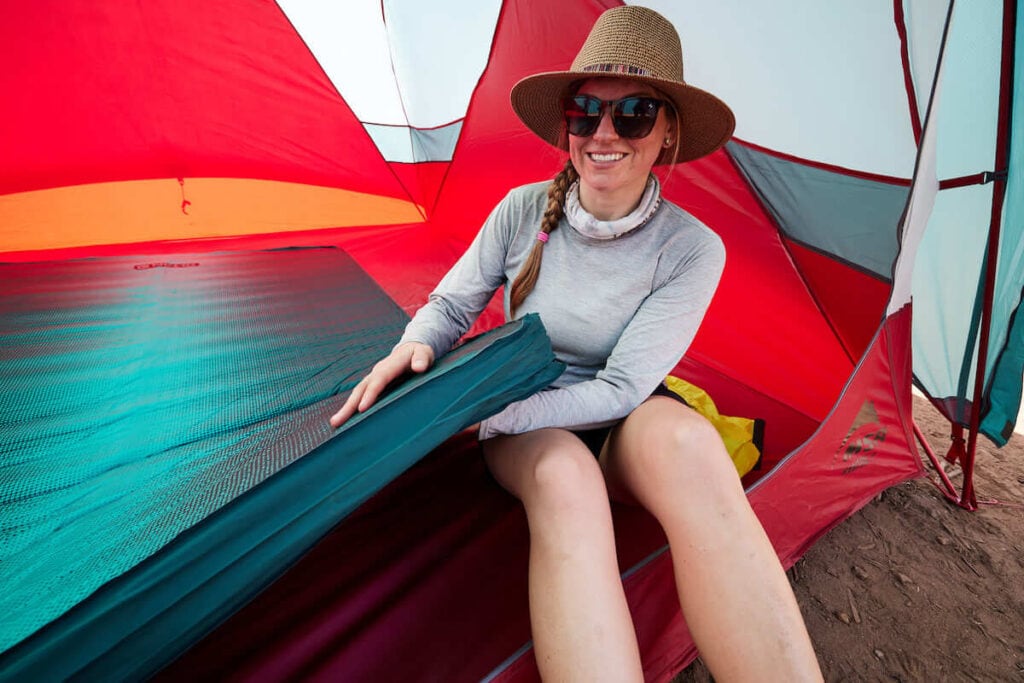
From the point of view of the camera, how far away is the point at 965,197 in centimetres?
105

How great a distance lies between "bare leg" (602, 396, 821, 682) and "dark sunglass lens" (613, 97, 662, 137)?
413 millimetres

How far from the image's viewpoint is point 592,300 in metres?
0.84

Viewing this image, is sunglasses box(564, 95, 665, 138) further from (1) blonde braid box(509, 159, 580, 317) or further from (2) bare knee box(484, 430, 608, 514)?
(2) bare knee box(484, 430, 608, 514)

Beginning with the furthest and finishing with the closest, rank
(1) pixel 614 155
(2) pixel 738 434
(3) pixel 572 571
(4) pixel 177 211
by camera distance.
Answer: (4) pixel 177 211
(2) pixel 738 434
(1) pixel 614 155
(3) pixel 572 571

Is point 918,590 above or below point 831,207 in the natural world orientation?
below

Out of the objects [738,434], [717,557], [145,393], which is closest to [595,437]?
[717,557]

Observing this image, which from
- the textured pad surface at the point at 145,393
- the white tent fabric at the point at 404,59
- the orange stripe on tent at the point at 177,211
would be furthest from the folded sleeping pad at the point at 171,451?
the white tent fabric at the point at 404,59

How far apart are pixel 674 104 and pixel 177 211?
6.18ft

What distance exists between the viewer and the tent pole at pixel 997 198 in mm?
864

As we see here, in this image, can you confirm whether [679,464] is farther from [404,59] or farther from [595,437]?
[404,59]

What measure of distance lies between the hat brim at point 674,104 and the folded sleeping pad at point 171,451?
45 centimetres

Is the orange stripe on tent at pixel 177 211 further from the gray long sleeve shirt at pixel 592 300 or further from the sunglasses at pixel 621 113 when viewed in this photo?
the sunglasses at pixel 621 113

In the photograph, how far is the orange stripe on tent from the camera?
1.66m

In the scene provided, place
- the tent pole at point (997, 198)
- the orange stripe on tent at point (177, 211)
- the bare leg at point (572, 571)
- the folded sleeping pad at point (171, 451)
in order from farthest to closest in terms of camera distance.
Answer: the orange stripe on tent at point (177, 211), the tent pole at point (997, 198), the bare leg at point (572, 571), the folded sleeping pad at point (171, 451)
